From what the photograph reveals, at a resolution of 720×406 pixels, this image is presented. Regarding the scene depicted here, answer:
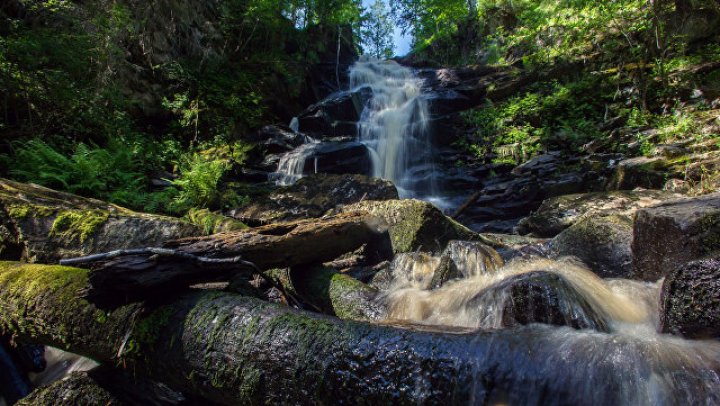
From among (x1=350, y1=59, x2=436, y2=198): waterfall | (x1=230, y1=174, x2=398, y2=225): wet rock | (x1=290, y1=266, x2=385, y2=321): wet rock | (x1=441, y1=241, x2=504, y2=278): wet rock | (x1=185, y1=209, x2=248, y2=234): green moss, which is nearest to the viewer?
(x1=290, y1=266, x2=385, y2=321): wet rock

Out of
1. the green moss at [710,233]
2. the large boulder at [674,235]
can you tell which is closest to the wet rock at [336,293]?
the large boulder at [674,235]

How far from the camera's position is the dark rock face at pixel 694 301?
6.67 feet

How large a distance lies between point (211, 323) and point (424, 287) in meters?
2.72

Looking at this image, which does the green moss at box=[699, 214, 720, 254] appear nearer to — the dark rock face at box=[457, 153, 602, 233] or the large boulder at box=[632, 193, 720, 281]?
the large boulder at box=[632, 193, 720, 281]

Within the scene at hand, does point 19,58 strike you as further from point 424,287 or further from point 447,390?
point 447,390

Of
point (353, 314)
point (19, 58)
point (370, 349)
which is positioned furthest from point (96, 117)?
point (370, 349)

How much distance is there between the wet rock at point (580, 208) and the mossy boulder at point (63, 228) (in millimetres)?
6222

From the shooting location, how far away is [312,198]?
8.07 metres

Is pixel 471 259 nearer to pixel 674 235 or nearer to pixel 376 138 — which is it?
pixel 674 235

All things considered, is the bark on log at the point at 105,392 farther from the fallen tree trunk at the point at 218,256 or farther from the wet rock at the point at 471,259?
the wet rock at the point at 471,259

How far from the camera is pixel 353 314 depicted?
361cm

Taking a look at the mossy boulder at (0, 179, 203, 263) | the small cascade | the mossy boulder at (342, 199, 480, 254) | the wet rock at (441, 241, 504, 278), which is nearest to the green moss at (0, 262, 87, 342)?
the mossy boulder at (0, 179, 203, 263)

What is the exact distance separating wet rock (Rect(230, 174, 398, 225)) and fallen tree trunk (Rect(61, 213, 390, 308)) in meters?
2.55

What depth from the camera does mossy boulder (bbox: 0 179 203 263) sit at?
3.81 m
